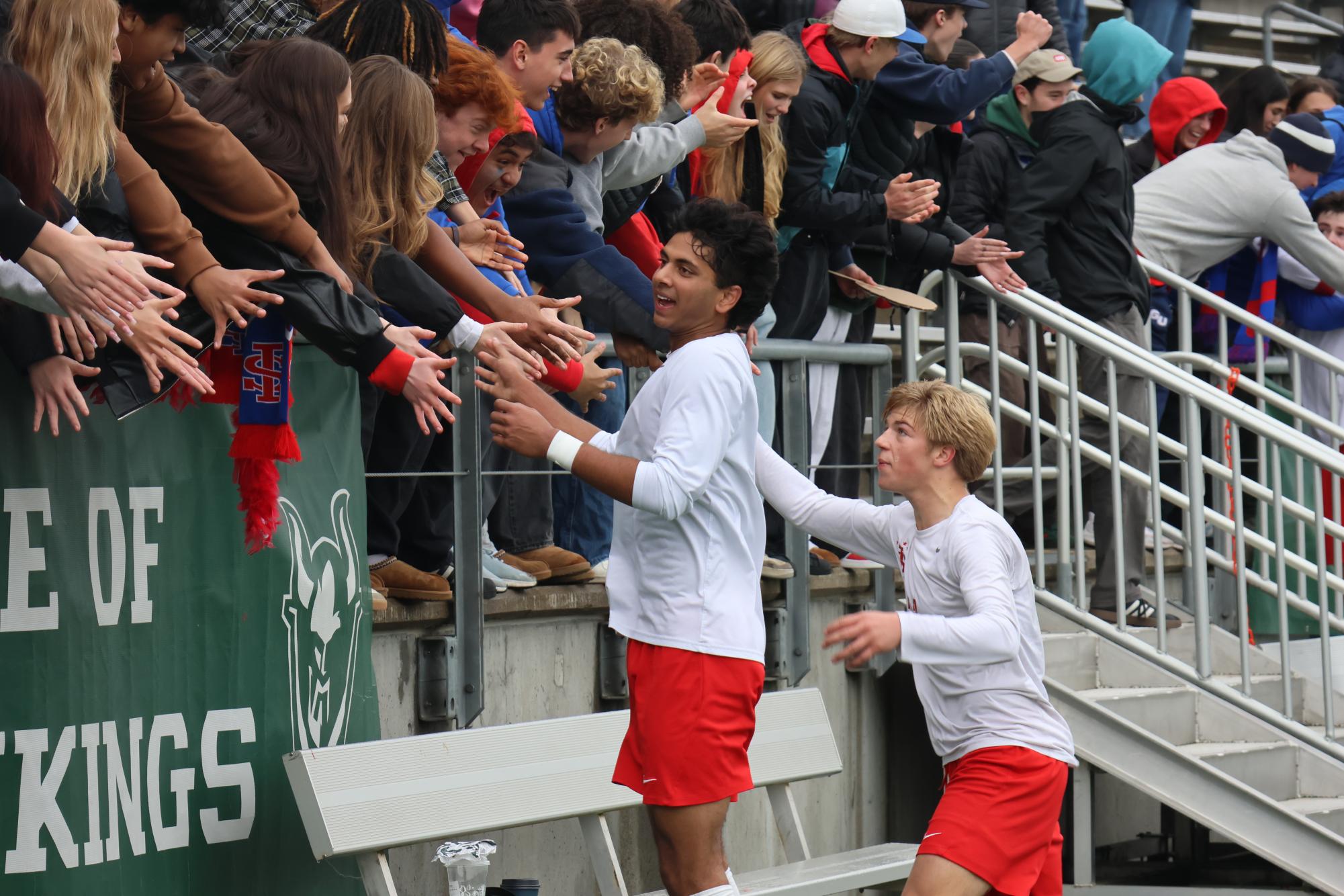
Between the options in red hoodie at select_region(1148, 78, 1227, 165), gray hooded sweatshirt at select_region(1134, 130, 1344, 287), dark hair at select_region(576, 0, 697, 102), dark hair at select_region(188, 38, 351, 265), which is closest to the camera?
dark hair at select_region(188, 38, 351, 265)

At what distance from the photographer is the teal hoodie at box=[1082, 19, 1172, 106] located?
7277 mm

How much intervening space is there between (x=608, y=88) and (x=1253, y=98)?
16.2 ft

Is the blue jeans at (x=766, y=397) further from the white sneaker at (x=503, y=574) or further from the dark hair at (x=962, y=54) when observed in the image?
the dark hair at (x=962, y=54)

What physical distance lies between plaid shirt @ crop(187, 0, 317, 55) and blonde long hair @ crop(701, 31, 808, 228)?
1.64 metres

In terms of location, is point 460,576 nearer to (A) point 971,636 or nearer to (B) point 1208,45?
(A) point 971,636

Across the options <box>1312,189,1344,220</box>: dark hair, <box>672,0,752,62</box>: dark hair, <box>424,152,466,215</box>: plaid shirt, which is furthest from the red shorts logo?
<box>1312,189,1344,220</box>: dark hair

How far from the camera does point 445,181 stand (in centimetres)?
498

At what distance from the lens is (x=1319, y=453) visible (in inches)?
254

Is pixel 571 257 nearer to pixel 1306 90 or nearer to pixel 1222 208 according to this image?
pixel 1222 208

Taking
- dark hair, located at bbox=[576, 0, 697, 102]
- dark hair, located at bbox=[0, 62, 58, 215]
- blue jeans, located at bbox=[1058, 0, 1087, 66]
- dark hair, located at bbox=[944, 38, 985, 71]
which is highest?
blue jeans, located at bbox=[1058, 0, 1087, 66]

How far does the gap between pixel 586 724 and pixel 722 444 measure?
63.9 inches

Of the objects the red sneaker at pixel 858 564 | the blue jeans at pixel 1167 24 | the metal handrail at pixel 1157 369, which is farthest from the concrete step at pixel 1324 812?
the blue jeans at pixel 1167 24

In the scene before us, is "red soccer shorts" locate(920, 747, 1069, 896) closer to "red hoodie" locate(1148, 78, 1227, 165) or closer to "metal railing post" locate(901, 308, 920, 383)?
"metal railing post" locate(901, 308, 920, 383)

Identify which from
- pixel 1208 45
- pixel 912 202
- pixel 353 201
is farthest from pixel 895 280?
pixel 1208 45
